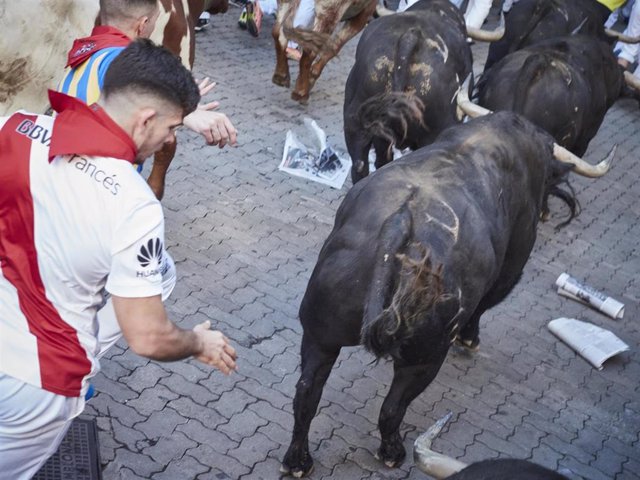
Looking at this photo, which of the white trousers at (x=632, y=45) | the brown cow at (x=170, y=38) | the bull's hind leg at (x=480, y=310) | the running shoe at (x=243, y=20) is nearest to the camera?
the bull's hind leg at (x=480, y=310)

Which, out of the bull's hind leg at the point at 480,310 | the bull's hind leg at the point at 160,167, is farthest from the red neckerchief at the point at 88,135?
the bull's hind leg at the point at 160,167

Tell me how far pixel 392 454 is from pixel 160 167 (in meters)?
2.62

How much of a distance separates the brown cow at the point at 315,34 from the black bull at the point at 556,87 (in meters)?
2.17

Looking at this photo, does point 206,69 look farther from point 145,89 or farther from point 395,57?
point 145,89

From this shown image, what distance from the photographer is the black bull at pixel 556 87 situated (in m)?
6.59

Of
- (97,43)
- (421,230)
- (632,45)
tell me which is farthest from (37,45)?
(632,45)

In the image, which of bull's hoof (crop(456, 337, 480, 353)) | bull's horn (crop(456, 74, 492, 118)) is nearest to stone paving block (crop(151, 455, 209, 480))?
bull's hoof (crop(456, 337, 480, 353))

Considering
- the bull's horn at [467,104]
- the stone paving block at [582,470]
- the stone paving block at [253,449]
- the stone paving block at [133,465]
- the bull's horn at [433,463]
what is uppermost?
the bull's horn at [433,463]

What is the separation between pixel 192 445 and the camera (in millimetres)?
4270

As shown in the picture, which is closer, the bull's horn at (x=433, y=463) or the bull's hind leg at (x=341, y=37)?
the bull's horn at (x=433, y=463)

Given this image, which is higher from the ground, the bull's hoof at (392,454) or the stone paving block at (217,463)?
the stone paving block at (217,463)

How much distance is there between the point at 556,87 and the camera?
21.9ft

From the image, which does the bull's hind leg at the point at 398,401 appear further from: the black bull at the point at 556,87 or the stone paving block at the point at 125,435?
the black bull at the point at 556,87

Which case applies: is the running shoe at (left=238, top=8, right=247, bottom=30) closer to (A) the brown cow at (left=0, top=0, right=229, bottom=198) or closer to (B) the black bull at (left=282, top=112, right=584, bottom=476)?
(A) the brown cow at (left=0, top=0, right=229, bottom=198)
